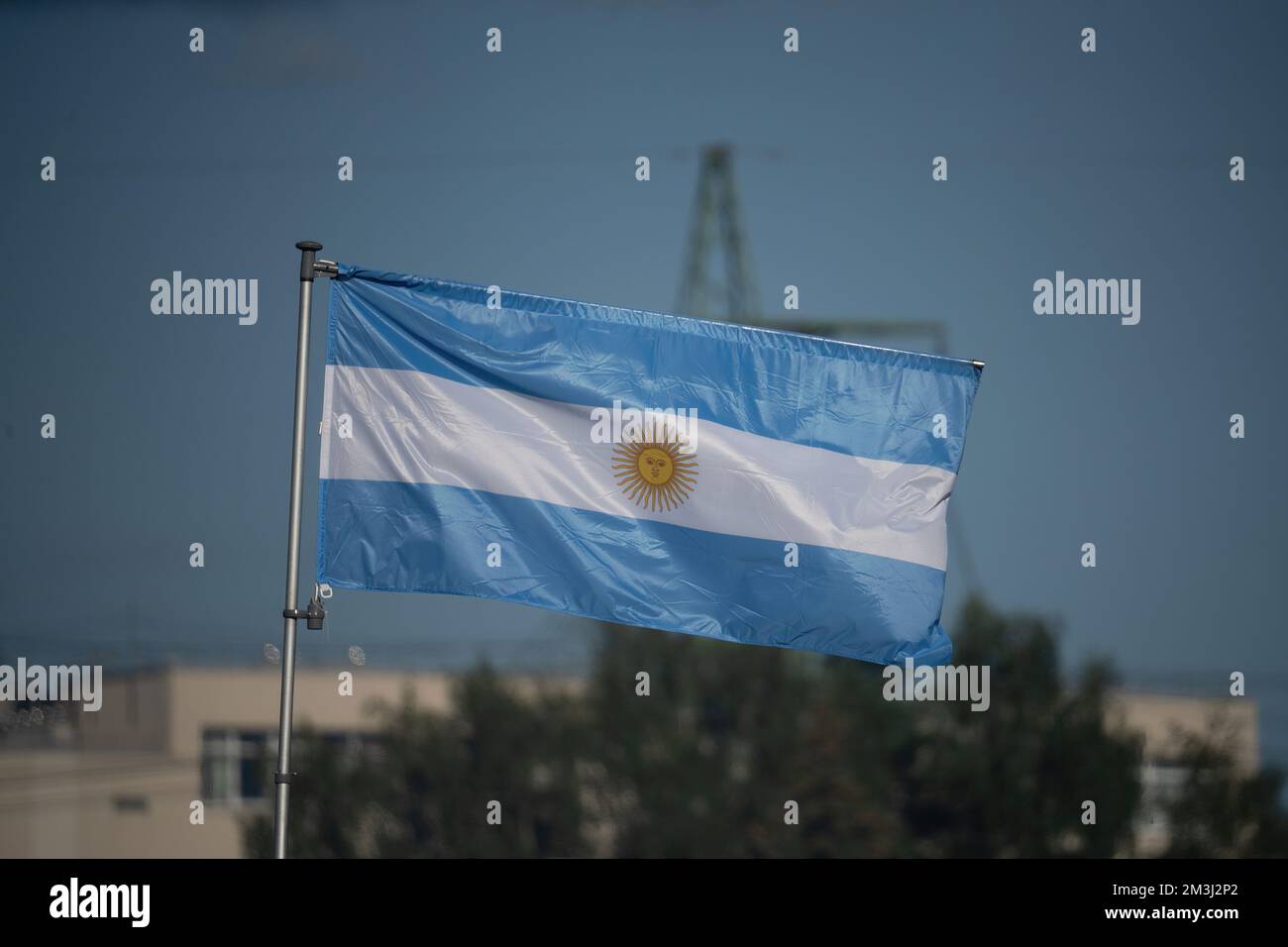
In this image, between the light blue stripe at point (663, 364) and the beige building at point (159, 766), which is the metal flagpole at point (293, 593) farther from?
the beige building at point (159, 766)

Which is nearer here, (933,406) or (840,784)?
(933,406)

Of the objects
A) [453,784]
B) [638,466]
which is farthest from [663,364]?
[453,784]

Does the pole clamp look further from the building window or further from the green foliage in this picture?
the building window
